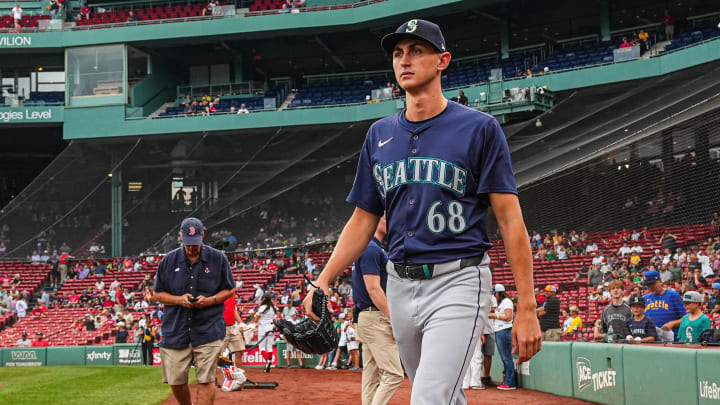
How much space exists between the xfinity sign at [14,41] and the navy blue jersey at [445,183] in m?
38.4

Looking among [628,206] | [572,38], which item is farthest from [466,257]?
[572,38]

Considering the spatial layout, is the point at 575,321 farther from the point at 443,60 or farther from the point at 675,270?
the point at 443,60

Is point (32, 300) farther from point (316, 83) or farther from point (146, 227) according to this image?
point (316, 83)

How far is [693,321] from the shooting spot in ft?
32.2

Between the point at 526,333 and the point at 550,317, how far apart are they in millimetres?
11169

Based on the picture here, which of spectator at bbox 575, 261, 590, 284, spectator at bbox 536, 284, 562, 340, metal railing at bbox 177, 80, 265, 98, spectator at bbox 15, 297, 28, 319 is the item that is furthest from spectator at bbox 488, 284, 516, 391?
metal railing at bbox 177, 80, 265, 98

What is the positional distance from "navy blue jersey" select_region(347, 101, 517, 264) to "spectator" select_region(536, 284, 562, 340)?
34.7 feet

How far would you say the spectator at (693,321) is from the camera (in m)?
9.73

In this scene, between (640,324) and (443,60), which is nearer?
(443,60)

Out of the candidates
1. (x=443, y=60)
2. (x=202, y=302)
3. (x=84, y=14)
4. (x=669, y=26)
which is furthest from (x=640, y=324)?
(x=84, y=14)

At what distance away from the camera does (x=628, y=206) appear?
18609 millimetres

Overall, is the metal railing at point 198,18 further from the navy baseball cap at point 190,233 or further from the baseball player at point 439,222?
the baseball player at point 439,222

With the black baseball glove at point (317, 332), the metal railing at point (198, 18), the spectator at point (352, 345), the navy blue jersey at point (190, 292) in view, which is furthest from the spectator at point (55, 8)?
the black baseball glove at point (317, 332)

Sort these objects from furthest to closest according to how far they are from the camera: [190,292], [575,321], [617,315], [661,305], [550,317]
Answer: [575,321]
[550,317]
[617,315]
[661,305]
[190,292]
